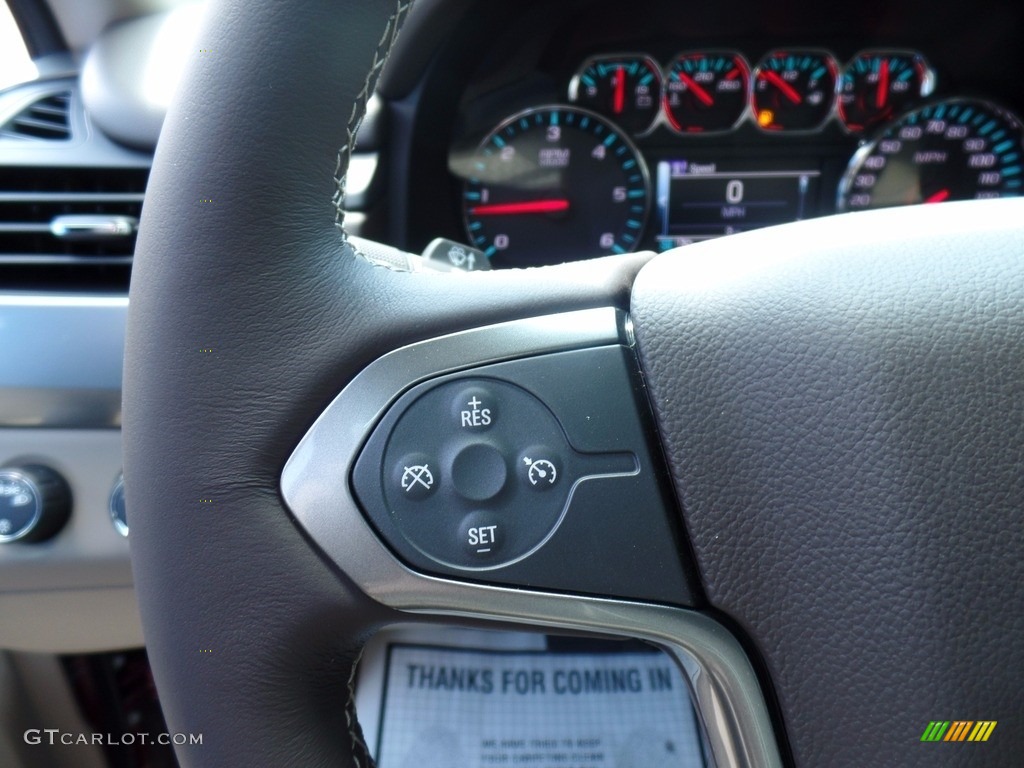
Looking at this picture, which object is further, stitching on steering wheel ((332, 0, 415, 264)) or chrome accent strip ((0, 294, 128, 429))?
chrome accent strip ((0, 294, 128, 429))

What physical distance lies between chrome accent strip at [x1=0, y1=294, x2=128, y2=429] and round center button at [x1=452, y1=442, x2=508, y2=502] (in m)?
0.64

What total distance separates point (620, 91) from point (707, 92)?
0.53 feet

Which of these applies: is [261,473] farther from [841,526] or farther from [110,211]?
[110,211]

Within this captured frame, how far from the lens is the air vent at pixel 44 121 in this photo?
1.17m

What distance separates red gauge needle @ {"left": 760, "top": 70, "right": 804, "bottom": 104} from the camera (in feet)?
5.35

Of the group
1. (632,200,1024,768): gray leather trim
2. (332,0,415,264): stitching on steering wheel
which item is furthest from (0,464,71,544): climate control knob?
(632,200,1024,768): gray leather trim

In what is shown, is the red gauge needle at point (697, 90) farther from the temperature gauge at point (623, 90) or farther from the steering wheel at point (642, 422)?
the steering wheel at point (642, 422)

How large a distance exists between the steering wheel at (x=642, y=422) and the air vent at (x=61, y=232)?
0.66m

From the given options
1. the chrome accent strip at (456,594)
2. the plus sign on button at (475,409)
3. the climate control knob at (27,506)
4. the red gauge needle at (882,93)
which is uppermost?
the red gauge needle at (882,93)

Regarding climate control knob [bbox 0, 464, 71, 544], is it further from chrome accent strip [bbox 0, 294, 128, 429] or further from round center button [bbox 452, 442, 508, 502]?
round center button [bbox 452, 442, 508, 502]

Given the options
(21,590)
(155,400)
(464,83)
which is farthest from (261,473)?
(464,83)

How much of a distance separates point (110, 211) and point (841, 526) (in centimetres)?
100

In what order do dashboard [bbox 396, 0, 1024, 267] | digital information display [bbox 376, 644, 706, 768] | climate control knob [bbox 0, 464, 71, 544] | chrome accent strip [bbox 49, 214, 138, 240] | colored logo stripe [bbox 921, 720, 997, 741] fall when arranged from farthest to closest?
dashboard [bbox 396, 0, 1024, 267] → chrome accent strip [bbox 49, 214, 138, 240] → climate control knob [bbox 0, 464, 71, 544] → digital information display [bbox 376, 644, 706, 768] → colored logo stripe [bbox 921, 720, 997, 741]

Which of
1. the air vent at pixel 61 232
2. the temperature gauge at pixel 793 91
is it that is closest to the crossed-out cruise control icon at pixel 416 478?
the air vent at pixel 61 232
